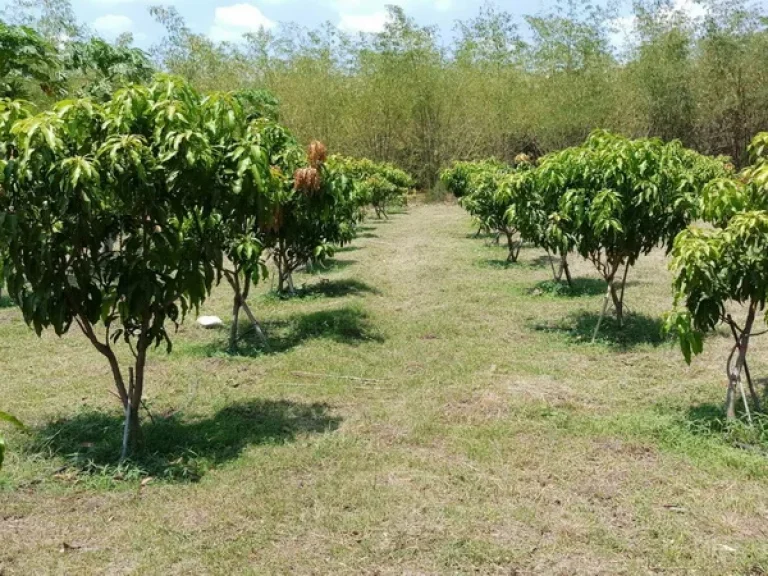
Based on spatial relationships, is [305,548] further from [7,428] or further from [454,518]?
[7,428]

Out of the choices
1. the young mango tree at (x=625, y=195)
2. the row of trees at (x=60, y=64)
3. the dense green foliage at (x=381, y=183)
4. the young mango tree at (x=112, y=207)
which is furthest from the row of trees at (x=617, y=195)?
the dense green foliage at (x=381, y=183)

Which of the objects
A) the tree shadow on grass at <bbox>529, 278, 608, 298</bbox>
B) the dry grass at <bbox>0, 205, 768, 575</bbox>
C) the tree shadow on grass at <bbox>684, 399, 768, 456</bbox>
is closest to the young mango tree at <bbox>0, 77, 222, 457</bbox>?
the dry grass at <bbox>0, 205, 768, 575</bbox>

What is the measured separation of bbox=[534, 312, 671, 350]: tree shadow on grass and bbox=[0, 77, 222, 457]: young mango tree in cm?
401

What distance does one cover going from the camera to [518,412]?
4.74 meters

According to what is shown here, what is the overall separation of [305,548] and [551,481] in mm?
1389

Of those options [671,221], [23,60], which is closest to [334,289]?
[671,221]

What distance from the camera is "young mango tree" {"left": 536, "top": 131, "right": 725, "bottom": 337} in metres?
6.03

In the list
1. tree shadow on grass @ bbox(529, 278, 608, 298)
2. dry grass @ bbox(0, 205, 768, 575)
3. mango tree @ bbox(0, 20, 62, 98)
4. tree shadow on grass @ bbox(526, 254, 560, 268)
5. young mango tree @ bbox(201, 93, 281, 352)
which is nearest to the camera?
dry grass @ bbox(0, 205, 768, 575)

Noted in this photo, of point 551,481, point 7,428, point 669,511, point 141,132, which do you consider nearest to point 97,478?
point 7,428

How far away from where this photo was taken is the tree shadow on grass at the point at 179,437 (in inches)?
157

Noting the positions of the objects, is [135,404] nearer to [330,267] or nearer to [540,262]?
[330,267]

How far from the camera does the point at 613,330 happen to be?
274 inches

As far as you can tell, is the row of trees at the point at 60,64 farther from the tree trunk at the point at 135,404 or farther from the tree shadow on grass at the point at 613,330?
the tree shadow on grass at the point at 613,330

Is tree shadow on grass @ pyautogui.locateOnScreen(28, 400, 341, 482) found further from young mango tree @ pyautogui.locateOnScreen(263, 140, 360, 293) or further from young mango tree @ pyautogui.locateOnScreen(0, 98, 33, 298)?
young mango tree @ pyautogui.locateOnScreen(263, 140, 360, 293)
